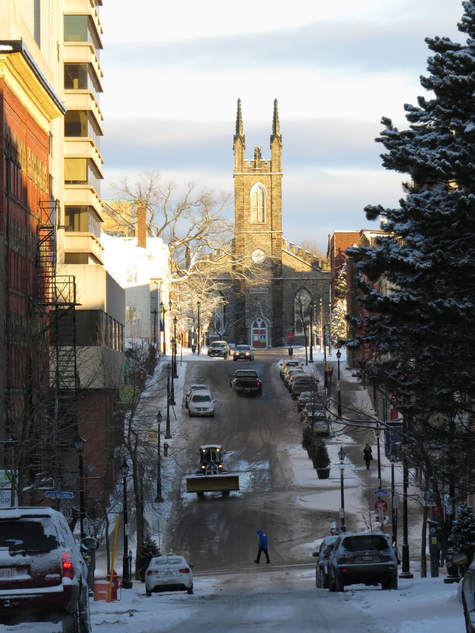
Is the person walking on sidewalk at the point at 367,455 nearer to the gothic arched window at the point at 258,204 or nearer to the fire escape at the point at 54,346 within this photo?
the fire escape at the point at 54,346

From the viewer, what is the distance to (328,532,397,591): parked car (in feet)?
70.8

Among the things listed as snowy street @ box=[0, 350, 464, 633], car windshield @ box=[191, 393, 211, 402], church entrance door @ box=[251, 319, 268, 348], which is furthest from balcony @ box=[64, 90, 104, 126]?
church entrance door @ box=[251, 319, 268, 348]

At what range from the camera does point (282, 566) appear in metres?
39.8

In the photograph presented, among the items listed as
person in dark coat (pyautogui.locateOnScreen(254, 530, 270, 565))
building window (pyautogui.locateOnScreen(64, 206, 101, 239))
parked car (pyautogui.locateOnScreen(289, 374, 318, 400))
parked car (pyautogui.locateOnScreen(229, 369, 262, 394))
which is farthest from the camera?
parked car (pyautogui.locateOnScreen(229, 369, 262, 394))

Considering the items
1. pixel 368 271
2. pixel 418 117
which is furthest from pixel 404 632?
pixel 418 117

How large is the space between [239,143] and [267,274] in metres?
16.9

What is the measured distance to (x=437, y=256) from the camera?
21703 mm

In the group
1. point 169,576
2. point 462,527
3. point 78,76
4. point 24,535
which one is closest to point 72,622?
point 24,535

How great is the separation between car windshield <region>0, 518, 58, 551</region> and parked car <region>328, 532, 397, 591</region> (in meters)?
10.5

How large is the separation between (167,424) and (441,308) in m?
46.4

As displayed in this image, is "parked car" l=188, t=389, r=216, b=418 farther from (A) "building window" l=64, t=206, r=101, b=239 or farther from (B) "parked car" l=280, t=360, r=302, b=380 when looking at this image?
(B) "parked car" l=280, t=360, r=302, b=380

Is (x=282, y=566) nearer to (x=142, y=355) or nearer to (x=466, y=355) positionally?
(x=466, y=355)

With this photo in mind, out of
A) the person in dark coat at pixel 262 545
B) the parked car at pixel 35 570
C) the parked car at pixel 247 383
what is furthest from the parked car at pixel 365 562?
the parked car at pixel 247 383

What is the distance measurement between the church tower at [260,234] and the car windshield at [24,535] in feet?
389
